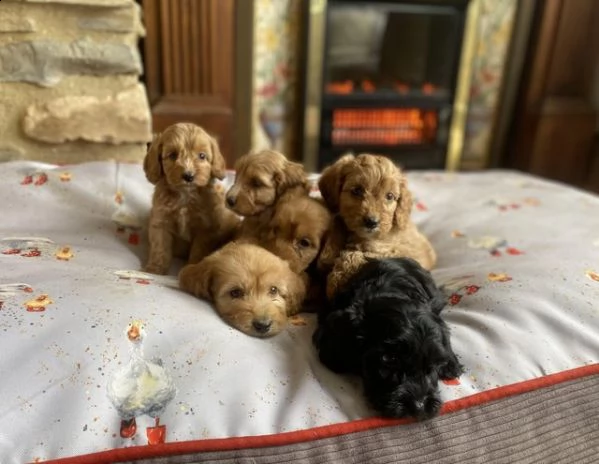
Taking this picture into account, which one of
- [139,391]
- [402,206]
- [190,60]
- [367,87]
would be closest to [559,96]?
[367,87]

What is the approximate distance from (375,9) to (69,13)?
77.3 inches

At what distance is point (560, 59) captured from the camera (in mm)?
3707

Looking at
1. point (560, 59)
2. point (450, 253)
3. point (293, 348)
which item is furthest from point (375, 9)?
point (293, 348)

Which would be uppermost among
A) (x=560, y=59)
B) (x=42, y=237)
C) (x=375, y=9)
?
(x=375, y=9)

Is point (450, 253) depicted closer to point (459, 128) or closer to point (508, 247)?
point (508, 247)

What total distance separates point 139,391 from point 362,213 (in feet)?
2.25

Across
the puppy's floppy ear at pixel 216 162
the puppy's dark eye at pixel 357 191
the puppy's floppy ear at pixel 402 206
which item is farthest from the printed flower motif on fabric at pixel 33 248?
the puppy's floppy ear at pixel 402 206

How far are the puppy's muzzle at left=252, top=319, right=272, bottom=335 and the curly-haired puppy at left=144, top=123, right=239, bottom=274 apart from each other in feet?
1.52

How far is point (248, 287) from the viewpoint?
4.09 feet

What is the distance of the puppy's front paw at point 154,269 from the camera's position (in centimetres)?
152

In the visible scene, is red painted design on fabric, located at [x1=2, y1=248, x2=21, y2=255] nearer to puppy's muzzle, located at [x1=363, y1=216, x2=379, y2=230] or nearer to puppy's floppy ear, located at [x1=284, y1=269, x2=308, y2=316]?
puppy's floppy ear, located at [x1=284, y1=269, x2=308, y2=316]

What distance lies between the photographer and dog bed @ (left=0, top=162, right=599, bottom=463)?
94 cm

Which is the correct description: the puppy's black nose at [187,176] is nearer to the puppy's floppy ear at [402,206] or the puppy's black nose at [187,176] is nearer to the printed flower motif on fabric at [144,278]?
the printed flower motif on fabric at [144,278]

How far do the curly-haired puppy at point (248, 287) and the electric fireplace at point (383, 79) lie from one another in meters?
2.32
